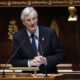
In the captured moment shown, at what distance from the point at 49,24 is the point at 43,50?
2083 mm

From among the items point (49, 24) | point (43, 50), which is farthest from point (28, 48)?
point (49, 24)

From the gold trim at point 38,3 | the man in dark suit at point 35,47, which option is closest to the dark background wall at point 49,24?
the gold trim at point 38,3

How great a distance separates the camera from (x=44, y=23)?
6.56 meters

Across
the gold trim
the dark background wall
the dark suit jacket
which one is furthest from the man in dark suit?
the dark background wall

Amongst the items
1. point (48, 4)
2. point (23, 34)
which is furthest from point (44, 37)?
point (48, 4)

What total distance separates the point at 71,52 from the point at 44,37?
1.96 metres

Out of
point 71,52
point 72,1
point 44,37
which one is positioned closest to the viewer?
point 44,37

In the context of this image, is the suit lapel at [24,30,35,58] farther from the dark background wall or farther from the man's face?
the dark background wall

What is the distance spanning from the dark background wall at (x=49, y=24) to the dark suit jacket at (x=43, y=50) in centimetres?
183

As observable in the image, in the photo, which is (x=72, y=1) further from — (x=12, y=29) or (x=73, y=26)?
(x=12, y=29)

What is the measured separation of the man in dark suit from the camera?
4.48 m

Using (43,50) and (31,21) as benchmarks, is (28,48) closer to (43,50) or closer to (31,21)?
(43,50)

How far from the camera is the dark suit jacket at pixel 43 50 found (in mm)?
4492

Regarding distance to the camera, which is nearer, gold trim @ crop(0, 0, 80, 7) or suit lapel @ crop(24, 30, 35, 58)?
suit lapel @ crop(24, 30, 35, 58)
